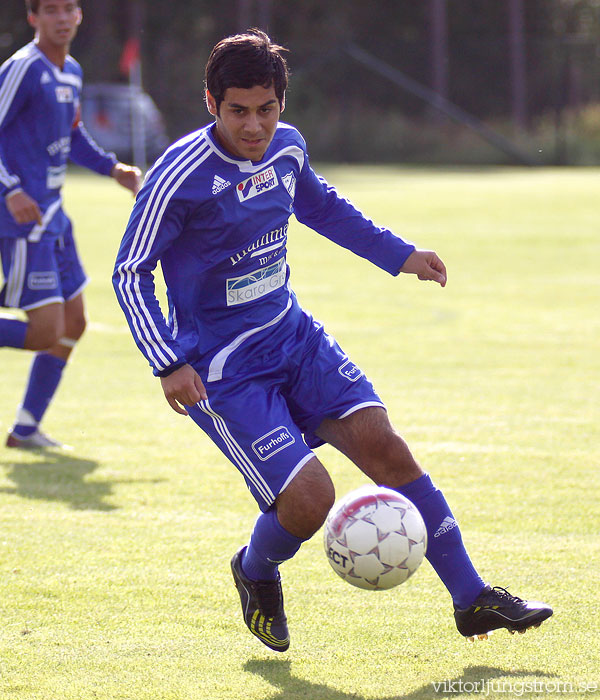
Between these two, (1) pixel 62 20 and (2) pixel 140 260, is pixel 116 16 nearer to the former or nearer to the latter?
(1) pixel 62 20

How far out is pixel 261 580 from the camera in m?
3.72

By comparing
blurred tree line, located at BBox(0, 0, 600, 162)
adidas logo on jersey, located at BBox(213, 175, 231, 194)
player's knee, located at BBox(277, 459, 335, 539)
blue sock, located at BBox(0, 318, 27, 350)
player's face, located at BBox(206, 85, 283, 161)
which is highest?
player's face, located at BBox(206, 85, 283, 161)

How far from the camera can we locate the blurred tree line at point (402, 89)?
1298 inches

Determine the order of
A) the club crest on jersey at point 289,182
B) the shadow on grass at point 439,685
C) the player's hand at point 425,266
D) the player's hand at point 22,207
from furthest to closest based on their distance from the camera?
1. the player's hand at point 22,207
2. the player's hand at point 425,266
3. the club crest on jersey at point 289,182
4. the shadow on grass at point 439,685

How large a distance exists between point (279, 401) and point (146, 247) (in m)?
0.64

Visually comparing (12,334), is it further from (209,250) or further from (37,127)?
(209,250)

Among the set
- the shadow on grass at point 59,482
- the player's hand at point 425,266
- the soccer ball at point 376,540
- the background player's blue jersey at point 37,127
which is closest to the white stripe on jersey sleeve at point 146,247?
the soccer ball at point 376,540

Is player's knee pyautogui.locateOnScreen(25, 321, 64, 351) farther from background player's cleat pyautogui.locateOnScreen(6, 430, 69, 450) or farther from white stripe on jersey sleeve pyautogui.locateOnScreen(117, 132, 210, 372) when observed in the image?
white stripe on jersey sleeve pyautogui.locateOnScreen(117, 132, 210, 372)

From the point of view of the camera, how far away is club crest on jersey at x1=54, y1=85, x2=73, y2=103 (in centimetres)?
620

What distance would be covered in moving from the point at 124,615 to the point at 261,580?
1.74 feet

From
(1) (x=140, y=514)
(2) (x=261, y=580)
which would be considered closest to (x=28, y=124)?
(1) (x=140, y=514)

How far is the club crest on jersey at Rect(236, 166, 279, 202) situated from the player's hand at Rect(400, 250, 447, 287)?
59 centimetres

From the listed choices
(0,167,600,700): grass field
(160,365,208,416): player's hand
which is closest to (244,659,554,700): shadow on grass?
(0,167,600,700): grass field

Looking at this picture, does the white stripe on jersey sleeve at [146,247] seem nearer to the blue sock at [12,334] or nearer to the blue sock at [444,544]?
the blue sock at [444,544]
